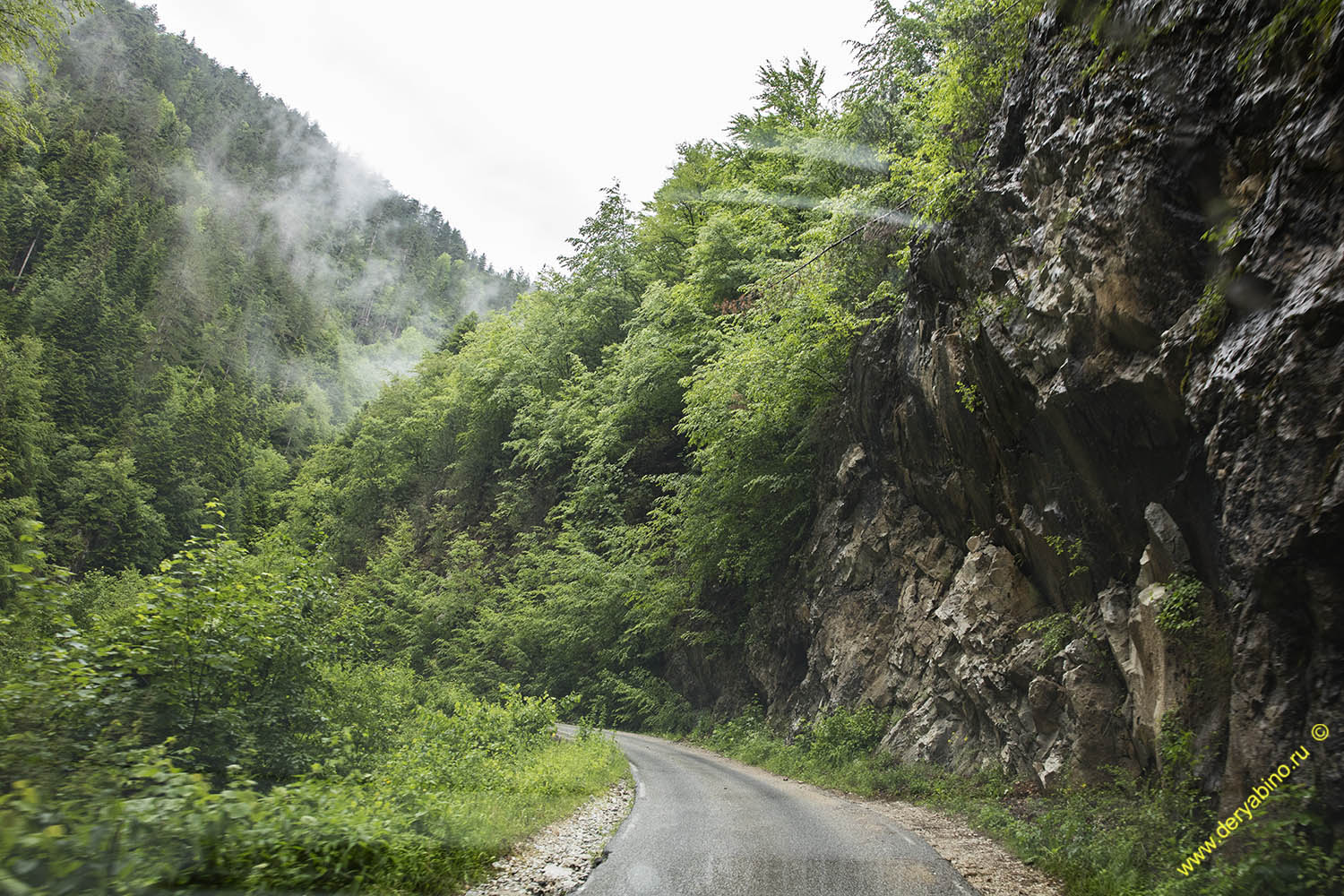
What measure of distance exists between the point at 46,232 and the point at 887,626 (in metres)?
85.9

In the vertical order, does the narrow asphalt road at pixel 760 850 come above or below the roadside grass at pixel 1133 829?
below

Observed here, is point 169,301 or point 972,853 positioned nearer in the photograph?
point 972,853

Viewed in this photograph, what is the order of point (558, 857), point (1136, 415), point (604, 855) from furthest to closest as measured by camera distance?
point (1136, 415) < point (604, 855) < point (558, 857)

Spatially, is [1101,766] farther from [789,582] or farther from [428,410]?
[428,410]

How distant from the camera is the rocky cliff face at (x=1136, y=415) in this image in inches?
191

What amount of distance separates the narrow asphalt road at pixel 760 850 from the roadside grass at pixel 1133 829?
1076mm

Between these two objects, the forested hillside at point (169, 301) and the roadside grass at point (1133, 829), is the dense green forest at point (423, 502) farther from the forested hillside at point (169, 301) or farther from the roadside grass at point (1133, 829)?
the roadside grass at point (1133, 829)

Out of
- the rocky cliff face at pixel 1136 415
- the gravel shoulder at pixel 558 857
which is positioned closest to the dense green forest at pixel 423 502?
the gravel shoulder at pixel 558 857

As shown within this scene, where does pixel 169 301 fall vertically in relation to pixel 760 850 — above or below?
above

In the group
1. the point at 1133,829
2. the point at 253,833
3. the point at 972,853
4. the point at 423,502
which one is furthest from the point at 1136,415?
the point at 423,502

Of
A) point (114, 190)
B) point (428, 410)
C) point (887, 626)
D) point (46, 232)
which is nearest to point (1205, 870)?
point (887, 626)

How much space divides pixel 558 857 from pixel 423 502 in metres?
36.5

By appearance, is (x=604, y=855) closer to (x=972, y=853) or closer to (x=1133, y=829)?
(x=972, y=853)

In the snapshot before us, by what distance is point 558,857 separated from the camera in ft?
19.7
